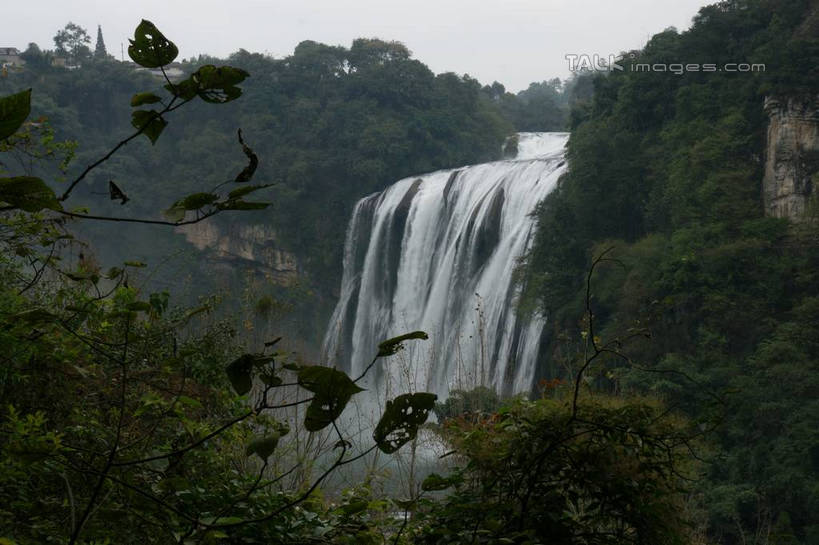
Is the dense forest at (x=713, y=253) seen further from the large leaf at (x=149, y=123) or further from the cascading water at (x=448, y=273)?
the large leaf at (x=149, y=123)

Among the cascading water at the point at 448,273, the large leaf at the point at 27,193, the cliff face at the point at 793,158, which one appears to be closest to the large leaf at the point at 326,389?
the large leaf at the point at 27,193

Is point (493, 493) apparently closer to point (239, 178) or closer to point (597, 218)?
point (239, 178)

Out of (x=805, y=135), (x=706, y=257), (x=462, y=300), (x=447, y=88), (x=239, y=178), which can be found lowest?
(x=462, y=300)

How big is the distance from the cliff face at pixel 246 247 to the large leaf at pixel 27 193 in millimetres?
27197

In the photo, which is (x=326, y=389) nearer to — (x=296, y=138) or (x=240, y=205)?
(x=240, y=205)

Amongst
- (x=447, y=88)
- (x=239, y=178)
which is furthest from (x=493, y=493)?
(x=447, y=88)

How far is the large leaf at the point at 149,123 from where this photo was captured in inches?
41.3

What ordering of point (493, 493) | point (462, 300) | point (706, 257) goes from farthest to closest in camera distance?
point (462, 300) → point (706, 257) → point (493, 493)

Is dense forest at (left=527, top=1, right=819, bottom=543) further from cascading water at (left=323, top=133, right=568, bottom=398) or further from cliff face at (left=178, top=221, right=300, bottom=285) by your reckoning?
cliff face at (left=178, top=221, right=300, bottom=285)

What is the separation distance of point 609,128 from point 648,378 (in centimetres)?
672

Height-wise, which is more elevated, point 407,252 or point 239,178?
point 239,178

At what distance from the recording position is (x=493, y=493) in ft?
5.87

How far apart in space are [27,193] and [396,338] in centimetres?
41

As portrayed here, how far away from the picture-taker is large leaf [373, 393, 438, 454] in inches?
42.2
